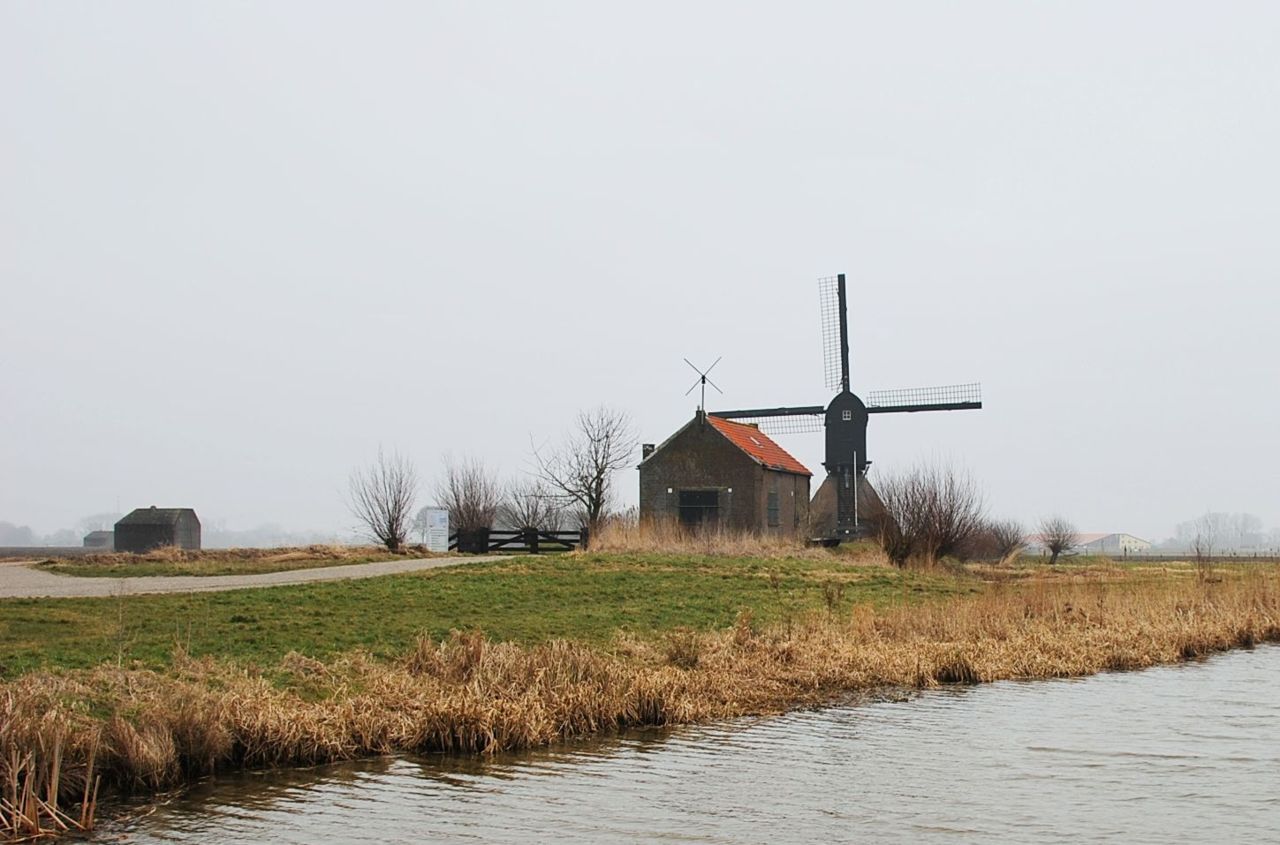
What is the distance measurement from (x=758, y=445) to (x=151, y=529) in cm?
3914

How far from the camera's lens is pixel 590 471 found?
55.4 meters

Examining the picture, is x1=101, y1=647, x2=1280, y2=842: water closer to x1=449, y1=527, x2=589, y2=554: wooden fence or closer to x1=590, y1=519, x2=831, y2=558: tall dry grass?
x1=590, y1=519, x2=831, y2=558: tall dry grass

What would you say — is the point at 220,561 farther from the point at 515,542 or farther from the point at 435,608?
the point at 435,608

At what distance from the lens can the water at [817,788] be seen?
30.6ft

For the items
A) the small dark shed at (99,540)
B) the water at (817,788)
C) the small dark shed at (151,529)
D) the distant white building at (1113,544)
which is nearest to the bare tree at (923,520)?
the water at (817,788)

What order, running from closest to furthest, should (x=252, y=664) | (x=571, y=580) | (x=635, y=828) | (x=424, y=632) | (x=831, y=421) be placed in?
(x=635, y=828) → (x=252, y=664) → (x=424, y=632) → (x=571, y=580) → (x=831, y=421)

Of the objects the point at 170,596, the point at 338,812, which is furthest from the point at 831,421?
the point at 338,812

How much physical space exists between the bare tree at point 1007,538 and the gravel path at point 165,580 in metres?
37.7

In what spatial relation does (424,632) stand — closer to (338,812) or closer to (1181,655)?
(338,812)

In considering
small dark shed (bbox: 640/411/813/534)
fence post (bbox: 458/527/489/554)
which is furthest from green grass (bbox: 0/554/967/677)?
small dark shed (bbox: 640/411/813/534)

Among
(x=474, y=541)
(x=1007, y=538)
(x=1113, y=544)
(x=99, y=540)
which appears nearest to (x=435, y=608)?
(x=474, y=541)

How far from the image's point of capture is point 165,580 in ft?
86.4

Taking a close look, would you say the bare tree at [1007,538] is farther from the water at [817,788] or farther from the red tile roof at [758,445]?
the water at [817,788]

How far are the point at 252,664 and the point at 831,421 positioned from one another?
42581 mm
